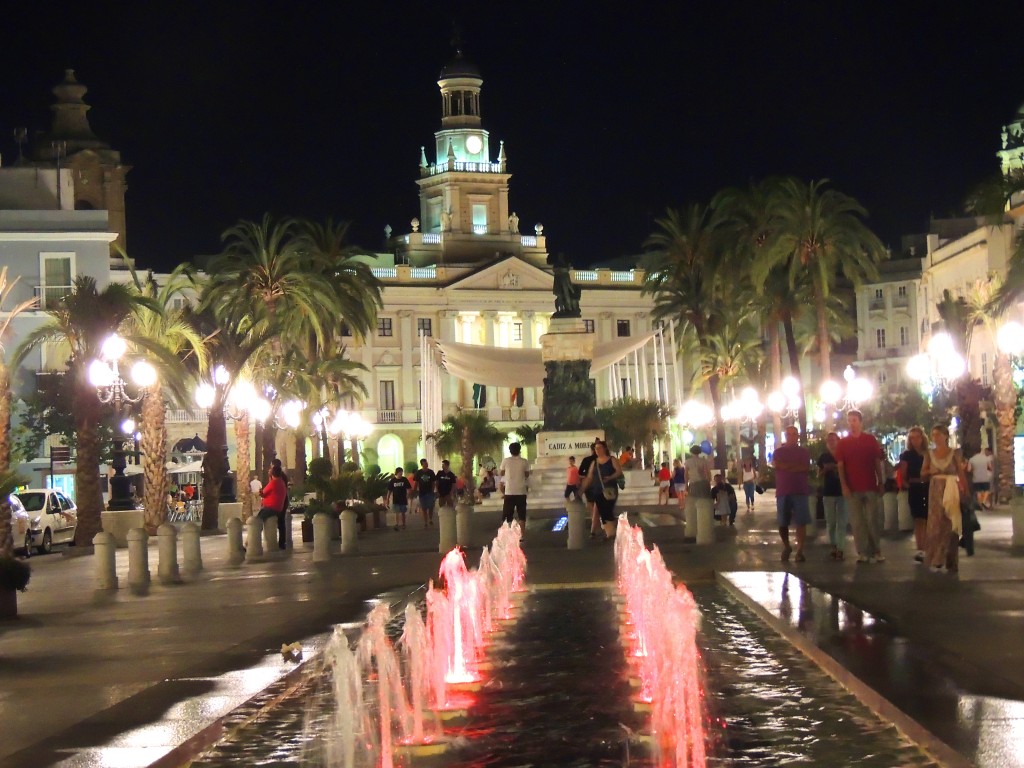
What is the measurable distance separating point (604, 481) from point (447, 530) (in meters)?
2.53

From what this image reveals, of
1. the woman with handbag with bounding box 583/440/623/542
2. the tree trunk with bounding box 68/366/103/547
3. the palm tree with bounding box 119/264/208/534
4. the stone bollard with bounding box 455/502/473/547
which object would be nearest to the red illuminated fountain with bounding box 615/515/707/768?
the woman with handbag with bounding box 583/440/623/542

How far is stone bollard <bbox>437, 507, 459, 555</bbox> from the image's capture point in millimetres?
25562

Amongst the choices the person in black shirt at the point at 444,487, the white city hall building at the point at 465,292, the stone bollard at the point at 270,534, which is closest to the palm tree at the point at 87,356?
the stone bollard at the point at 270,534

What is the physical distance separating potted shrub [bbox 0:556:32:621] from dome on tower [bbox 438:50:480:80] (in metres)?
95.4

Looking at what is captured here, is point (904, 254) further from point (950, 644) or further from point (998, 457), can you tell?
point (950, 644)

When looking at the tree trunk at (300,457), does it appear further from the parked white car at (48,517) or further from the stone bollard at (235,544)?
the stone bollard at (235,544)

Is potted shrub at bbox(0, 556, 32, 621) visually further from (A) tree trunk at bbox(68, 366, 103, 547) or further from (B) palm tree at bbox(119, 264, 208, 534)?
(B) palm tree at bbox(119, 264, 208, 534)

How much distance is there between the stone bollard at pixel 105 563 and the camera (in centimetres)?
2142

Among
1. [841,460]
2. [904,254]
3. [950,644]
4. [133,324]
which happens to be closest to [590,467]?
[841,460]

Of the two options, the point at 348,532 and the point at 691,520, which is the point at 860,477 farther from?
the point at 348,532

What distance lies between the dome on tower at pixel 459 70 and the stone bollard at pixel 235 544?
86.6 metres

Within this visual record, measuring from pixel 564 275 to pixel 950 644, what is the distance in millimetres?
40075

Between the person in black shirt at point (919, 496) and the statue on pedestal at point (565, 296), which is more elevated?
the statue on pedestal at point (565, 296)

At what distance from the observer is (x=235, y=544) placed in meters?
26.5
